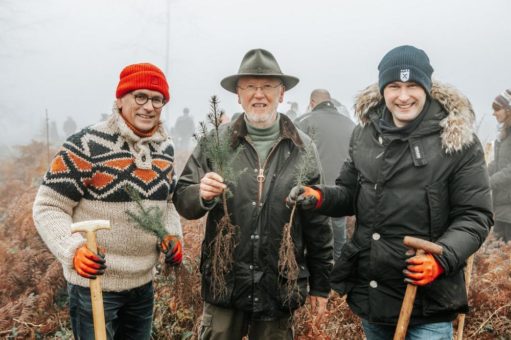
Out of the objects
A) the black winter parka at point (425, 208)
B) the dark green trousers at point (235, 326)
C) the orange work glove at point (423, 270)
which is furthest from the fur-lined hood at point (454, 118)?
the dark green trousers at point (235, 326)

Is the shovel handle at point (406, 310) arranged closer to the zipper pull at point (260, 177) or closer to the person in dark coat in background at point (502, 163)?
the zipper pull at point (260, 177)

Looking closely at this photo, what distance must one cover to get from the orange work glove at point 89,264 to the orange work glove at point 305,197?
1228 millimetres

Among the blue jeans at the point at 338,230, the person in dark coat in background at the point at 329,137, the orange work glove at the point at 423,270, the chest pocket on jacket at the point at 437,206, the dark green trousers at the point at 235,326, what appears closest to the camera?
the orange work glove at the point at 423,270

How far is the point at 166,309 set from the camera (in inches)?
175

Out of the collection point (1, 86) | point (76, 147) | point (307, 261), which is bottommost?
point (307, 261)

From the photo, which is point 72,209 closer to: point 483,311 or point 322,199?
point 322,199

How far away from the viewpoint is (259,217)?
277 cm

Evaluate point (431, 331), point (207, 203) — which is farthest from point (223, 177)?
point (431, 331)

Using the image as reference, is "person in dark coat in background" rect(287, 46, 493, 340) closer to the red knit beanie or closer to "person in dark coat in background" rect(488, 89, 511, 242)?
the red knit beanie

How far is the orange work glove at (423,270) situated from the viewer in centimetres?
211

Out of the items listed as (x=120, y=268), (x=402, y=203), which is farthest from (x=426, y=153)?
(x=120, y=268)

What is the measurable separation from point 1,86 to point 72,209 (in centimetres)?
9999

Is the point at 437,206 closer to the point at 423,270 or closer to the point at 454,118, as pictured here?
the point at 423,270

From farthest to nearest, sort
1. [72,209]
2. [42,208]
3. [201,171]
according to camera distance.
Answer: [201,171]
[72,209]
[42,208]
